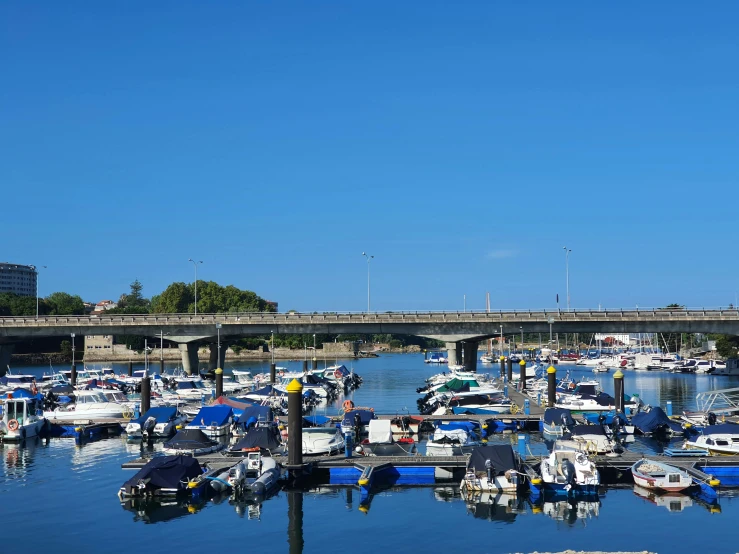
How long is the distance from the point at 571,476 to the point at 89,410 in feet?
144

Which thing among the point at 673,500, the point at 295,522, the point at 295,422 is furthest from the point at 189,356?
the point at 673,500

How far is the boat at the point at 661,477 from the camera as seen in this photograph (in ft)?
136

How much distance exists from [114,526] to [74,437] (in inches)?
1194

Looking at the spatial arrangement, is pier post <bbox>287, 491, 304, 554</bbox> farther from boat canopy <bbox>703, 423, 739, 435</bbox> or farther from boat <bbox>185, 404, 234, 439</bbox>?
boat canopy <bbox>703, 423, 739, 435</bbox>

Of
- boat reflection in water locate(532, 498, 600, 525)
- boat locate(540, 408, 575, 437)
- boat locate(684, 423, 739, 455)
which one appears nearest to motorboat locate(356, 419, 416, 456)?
boat locate(540, 408, 575, 437)

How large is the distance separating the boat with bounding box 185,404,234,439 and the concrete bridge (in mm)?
48695

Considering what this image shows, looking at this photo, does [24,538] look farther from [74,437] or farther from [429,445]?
[74,437]

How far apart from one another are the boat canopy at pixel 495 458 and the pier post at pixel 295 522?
857 centimetres

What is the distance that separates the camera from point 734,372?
442 feet

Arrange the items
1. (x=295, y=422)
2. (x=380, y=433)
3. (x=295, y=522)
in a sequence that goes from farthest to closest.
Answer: (x=380, y=433)
(x=295, y=422)
(x=295, y=522)

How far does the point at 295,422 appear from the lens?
4388 cm

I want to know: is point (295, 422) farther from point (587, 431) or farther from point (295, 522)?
Answer: point (587, 431)

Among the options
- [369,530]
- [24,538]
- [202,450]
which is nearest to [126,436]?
[202,450]

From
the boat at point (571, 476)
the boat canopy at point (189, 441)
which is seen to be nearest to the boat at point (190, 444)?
the boat canopy at point (189, 441)
